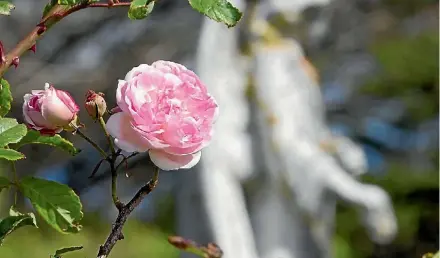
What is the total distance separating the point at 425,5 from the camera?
202 inches

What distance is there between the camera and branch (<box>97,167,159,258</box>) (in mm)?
453

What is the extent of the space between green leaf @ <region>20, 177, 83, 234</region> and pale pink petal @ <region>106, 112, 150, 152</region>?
0.21ft

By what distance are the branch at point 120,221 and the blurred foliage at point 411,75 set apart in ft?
17.0

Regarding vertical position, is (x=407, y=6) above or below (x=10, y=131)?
below

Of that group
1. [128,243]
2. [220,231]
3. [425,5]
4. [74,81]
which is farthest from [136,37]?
[425,5]

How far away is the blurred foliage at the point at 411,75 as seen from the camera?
562 centimetres

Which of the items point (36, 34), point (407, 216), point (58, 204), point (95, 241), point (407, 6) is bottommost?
point (407, 216)

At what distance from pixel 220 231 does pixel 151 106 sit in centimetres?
122

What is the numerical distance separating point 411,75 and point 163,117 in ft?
18.1

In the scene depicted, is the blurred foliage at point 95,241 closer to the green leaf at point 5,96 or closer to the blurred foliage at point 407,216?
the blurred foliage at point 407,216

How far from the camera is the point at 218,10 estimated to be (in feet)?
1.50

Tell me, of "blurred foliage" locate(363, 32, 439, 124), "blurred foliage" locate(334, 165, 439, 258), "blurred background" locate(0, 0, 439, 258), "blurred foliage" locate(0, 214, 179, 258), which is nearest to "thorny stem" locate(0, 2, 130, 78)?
"blurred background" locate(0, 0, 439, 258)

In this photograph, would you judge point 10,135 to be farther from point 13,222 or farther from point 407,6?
point 407,6

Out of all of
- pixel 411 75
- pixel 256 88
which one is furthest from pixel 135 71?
pixel 411 75
